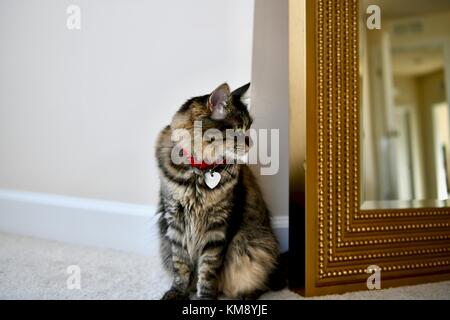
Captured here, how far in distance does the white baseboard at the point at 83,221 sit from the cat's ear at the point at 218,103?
54cm

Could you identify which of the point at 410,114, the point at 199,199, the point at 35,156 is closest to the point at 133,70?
the point at 35,156

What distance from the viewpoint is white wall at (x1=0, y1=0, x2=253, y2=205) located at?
45.4 inches

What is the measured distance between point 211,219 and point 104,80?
0.71 m

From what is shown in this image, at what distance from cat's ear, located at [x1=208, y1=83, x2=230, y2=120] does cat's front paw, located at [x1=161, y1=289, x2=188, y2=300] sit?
0.48m

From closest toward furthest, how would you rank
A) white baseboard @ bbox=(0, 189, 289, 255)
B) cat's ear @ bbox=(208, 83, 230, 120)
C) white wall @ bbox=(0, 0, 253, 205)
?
cat's ear @ bbox=(208, 83, 230, 120) < white wall @ bbox=(0, 0, 253, 205) < white baseboard @ bbox=(0, 189, 289, 255)

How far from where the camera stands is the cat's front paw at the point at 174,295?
3.01ft

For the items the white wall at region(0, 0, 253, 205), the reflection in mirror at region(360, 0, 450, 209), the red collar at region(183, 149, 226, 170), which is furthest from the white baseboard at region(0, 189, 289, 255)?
the reflection in mirror at region(360, 0, 450, 209)

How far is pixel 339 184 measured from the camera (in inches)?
39.8

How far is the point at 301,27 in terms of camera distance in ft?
3.19

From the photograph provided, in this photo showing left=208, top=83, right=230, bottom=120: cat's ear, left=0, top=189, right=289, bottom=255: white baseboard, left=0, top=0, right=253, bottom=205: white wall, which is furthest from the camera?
left=0, top=189, right=289, bottom=255: white baseboard

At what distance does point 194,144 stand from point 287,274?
492 millimetres

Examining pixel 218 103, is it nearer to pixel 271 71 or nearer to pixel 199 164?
pixel 199 164

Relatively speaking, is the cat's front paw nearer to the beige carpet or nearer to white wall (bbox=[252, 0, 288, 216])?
the beige carpet
